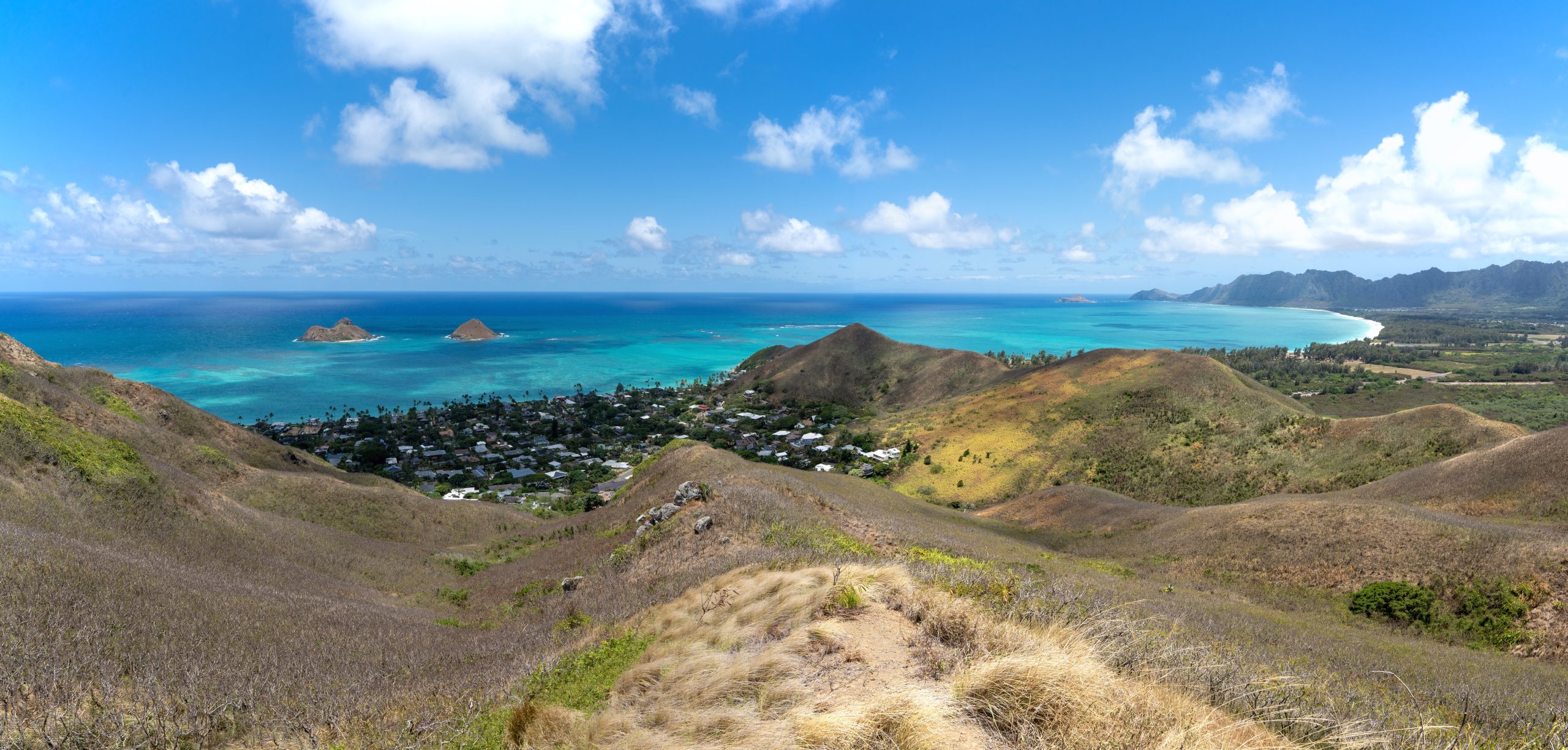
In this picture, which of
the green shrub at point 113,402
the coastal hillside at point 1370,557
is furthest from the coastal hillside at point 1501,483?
the green shrub at point 113,402

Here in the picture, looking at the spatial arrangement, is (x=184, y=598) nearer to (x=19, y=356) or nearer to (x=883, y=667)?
(x=883, y=667)

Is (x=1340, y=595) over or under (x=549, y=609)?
under

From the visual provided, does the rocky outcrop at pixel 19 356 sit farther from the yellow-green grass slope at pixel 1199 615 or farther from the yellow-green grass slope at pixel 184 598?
the yellow-green grass slope at pixel 1199 615

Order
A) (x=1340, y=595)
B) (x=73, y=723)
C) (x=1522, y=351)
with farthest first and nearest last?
(x=1522, y=351) < (x=1340, y=595) < (x=73, y=723)

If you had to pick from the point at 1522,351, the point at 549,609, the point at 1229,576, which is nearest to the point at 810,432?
the point at 1229,576

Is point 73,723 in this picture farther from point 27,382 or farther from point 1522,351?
point 1522,351

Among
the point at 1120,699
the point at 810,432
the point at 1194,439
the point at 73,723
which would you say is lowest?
the point at 810,432
